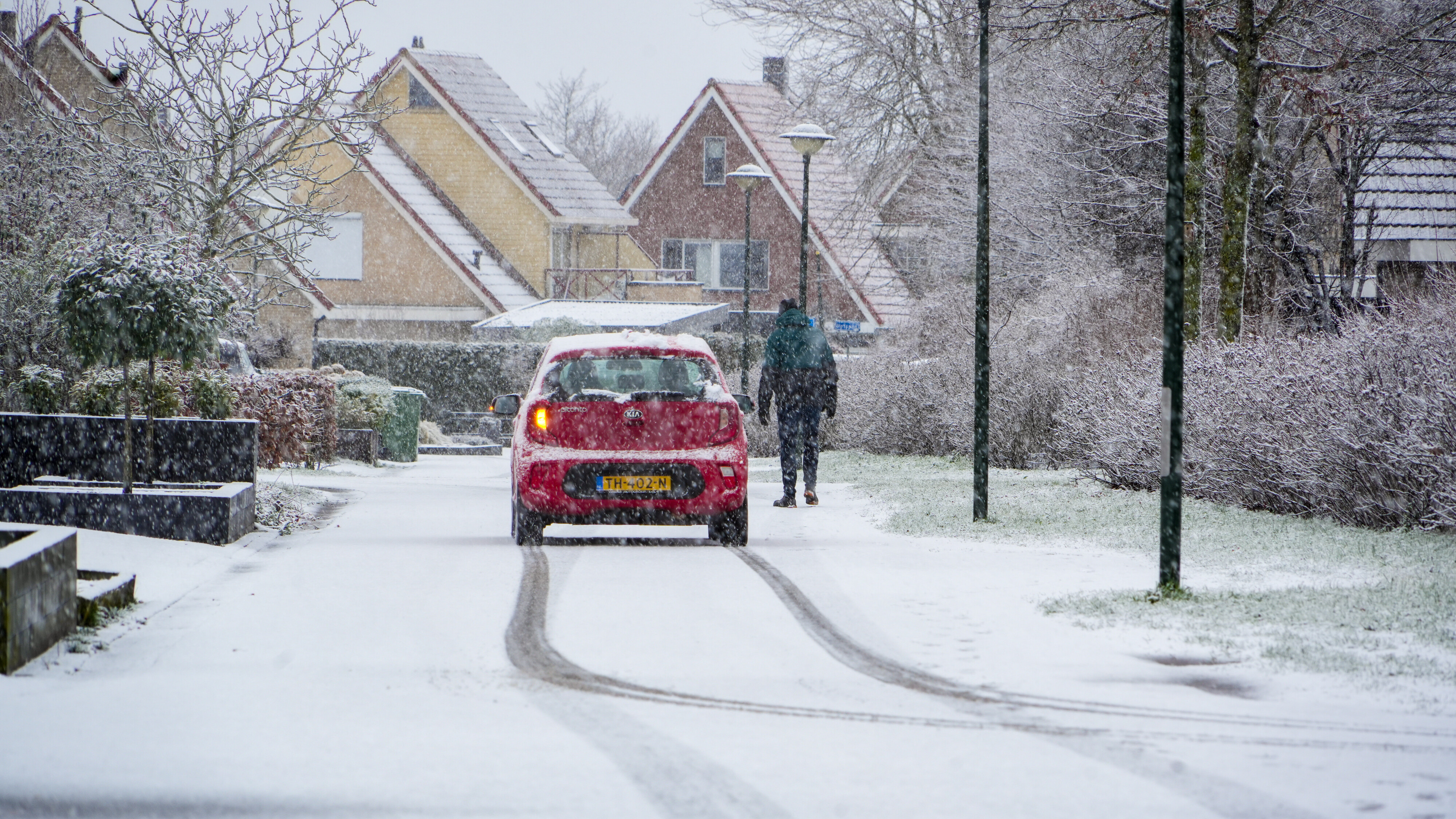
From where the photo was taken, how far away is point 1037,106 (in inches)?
1027

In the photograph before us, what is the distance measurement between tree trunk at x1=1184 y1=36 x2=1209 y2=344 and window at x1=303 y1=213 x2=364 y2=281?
98.0ft

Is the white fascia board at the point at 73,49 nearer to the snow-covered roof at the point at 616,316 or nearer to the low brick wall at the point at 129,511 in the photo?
the snow-covered roof at the point at 616,316

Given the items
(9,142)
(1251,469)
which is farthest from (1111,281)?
(9,142)

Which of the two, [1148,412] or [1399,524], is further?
[1148,412]

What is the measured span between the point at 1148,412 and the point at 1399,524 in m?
3.41

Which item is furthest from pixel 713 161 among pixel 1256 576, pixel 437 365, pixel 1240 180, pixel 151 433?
pixel 1256 576

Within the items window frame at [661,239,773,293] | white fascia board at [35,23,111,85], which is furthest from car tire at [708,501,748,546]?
window frame at [661,239,773,293]

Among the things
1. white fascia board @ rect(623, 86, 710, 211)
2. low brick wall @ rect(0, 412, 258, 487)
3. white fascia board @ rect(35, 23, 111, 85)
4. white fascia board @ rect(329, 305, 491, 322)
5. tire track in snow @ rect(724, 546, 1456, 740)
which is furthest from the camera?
white fascia board @ rect(623, 86, 710, 211)

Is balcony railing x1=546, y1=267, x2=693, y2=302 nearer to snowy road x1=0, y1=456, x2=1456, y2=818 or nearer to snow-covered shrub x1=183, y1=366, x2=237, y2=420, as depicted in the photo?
snow-covered shrub x1=183, y1=366, x2=237, y2=420

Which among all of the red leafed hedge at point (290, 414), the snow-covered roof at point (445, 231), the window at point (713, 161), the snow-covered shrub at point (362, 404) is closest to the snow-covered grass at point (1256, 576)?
the red leafed hedge at point (290, 414)

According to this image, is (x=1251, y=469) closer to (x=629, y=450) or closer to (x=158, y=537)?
(x=629, y=450)

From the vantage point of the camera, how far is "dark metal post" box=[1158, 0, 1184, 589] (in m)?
9.79

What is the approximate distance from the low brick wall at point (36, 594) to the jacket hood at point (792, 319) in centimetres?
854

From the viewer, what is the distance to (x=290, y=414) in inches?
885
